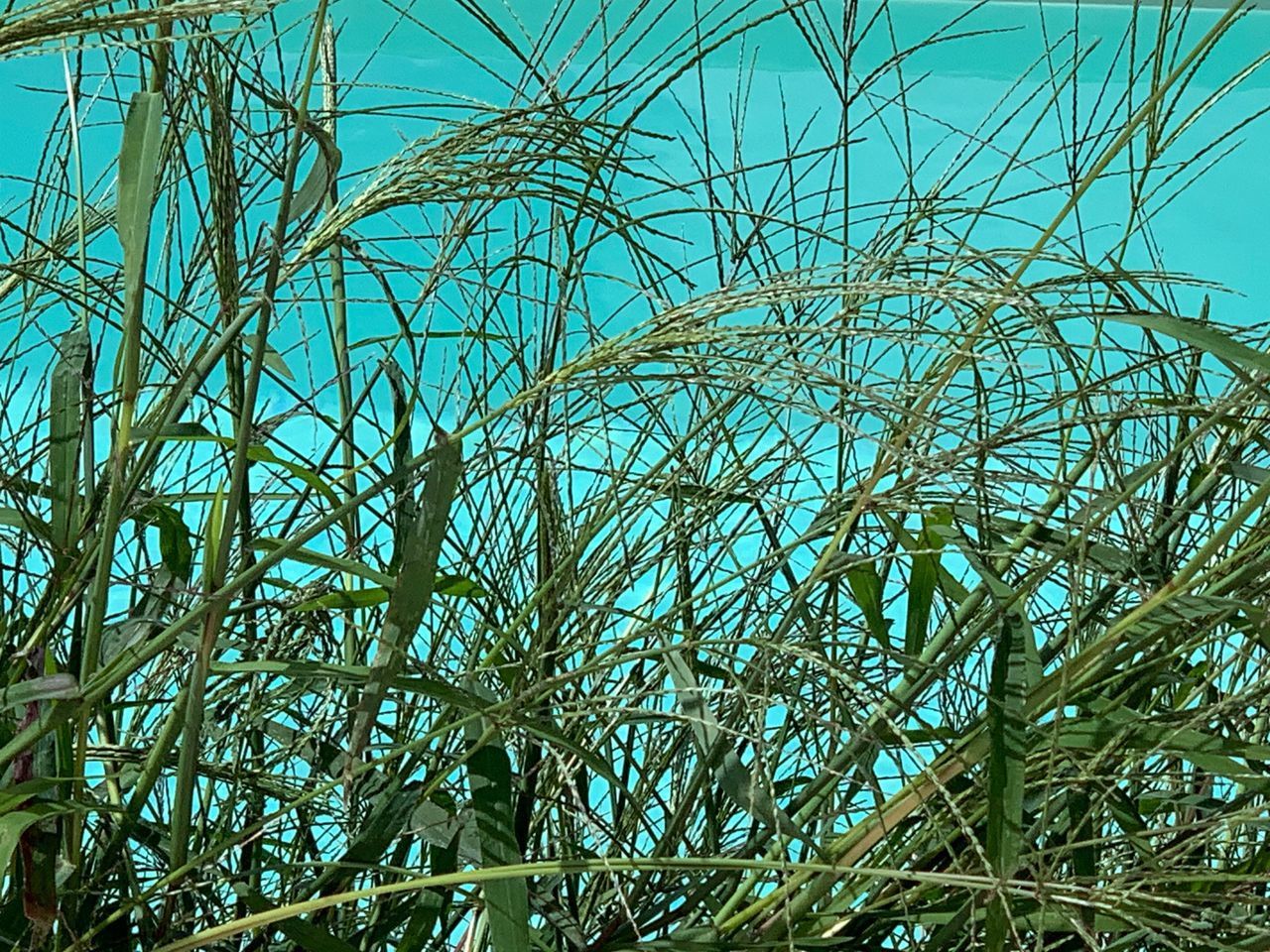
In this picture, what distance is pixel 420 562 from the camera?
0.50 meters

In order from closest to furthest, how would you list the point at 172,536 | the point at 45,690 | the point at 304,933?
the point at 45,690 < the point at 304,933 < the point at 172,536

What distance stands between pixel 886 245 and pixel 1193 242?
13.4 feet

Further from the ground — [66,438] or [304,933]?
[66,438]

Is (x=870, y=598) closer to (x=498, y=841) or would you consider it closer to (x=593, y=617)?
(x=593, y=617)

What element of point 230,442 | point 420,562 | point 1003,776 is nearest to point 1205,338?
point 1003,776

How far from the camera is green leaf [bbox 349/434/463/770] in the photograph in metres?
0.49

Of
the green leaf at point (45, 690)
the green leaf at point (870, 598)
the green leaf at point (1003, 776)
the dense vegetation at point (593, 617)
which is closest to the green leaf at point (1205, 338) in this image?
the dense vegetation at point (593, 617)

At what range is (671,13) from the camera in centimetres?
549

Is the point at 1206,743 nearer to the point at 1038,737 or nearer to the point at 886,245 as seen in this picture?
the point at 1038,737

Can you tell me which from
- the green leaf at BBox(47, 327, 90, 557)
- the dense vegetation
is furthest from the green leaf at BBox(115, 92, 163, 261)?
the green leaf at BBox(47, 327, 90, 557)

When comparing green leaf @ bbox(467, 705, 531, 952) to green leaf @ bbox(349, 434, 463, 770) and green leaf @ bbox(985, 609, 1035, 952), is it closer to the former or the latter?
green leaf @ bbox(349, 434, 463, 770)

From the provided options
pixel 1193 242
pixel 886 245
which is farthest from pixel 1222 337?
pixel 1193 242

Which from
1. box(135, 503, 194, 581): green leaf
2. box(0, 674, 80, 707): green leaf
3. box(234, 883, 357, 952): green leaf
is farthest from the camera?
box(135, 503, 194, 581): green leaf

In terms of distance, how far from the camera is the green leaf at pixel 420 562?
49 centimetres
